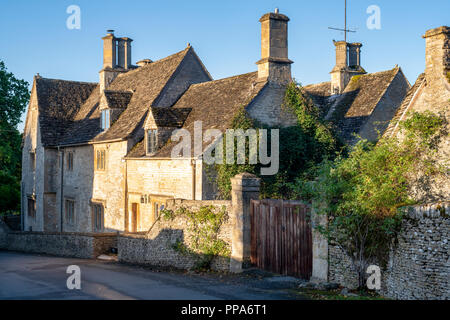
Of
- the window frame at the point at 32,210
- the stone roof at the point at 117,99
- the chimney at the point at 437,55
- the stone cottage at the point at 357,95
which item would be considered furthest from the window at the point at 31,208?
the chimney at the point at 437,55

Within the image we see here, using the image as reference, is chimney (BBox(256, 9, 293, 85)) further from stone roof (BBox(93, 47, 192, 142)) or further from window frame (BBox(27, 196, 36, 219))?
window frame (BBox(27, 196, 36, 219))

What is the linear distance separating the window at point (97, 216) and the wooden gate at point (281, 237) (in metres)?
14.2

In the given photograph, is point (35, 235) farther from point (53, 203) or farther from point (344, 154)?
point (344, 154)

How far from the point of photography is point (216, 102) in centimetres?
2430

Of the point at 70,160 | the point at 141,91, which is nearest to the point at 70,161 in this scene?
the point at 70,160

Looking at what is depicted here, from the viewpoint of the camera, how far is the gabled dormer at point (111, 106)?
2866 centimetres

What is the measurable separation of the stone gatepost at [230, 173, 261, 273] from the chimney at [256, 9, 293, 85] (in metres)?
7.55

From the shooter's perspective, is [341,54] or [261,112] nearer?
[261,112]

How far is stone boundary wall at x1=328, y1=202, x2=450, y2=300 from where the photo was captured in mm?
10188

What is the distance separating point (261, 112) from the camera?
2216cm

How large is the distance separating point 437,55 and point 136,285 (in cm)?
1133

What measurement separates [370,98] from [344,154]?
6899 mm

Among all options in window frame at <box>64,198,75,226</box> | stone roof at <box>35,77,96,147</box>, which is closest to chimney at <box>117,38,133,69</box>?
stone roof at <box>35,77,96,147</box>
